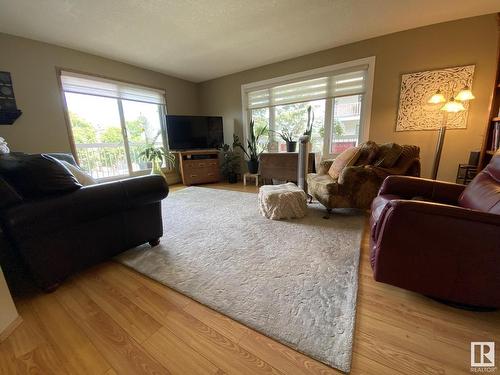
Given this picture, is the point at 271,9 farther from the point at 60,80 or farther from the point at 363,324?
the point at 60,80

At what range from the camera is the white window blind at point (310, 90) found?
3299 mm

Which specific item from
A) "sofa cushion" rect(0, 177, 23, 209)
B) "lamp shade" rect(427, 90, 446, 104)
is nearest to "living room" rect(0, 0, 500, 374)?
"sofa cushion" rect(0, 177, 23, 209)

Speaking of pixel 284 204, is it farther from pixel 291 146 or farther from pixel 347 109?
pixel 347 109

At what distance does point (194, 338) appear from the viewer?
943 mm

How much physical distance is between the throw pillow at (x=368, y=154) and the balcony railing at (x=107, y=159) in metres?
3.95

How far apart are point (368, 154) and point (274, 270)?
170 centimetres

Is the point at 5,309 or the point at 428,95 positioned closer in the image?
the point at 5,309

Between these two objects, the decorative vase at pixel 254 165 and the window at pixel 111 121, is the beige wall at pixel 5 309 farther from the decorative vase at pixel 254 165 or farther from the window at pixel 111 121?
the decorative vase at pixel 254 165

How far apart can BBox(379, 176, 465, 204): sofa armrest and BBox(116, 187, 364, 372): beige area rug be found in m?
0.51

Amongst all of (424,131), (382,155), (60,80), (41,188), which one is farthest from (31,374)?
(424,131)

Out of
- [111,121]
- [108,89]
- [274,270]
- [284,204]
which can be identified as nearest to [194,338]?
[274,270]

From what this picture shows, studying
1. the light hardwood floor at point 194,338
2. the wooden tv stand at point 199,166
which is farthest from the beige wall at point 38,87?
the light hardwood floor at point 194,338

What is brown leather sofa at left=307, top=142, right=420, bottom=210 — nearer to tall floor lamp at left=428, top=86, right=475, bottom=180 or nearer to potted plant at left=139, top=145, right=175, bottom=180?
tall floor lamp at left=428, top=86, right=475, bottom=180

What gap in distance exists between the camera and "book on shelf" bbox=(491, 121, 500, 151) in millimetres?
2221
